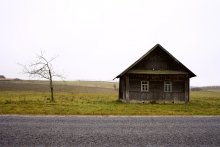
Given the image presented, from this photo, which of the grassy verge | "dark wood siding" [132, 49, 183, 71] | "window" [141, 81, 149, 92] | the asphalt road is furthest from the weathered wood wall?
the asphalt road

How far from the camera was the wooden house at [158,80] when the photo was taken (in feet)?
102

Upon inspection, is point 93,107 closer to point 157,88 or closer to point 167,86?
point 157,88

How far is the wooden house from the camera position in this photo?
31.0 meters

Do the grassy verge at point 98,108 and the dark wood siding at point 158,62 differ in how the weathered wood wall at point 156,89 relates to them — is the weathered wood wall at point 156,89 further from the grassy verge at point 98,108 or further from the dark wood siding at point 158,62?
the grassy verge at point 98,108

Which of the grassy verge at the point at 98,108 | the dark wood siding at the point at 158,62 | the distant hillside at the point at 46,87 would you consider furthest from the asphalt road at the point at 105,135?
the distant hillside at the point at 46,87

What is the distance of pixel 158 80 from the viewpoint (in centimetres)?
3119

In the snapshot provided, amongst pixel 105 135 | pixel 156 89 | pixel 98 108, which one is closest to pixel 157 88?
pixel 156 89

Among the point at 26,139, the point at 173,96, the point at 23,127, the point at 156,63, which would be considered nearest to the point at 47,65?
the point at 156,63

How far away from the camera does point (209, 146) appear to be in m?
8.27

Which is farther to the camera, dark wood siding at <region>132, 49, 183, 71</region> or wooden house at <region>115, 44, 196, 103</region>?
dark wood siding at <region>132, 49, 183, 71</region>

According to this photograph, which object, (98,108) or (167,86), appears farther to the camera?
(167,86)

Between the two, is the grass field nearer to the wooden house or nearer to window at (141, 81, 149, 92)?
the wooden house

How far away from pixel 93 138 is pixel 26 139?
80.4 inches

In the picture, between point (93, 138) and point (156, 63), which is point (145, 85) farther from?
point (93, 138)
